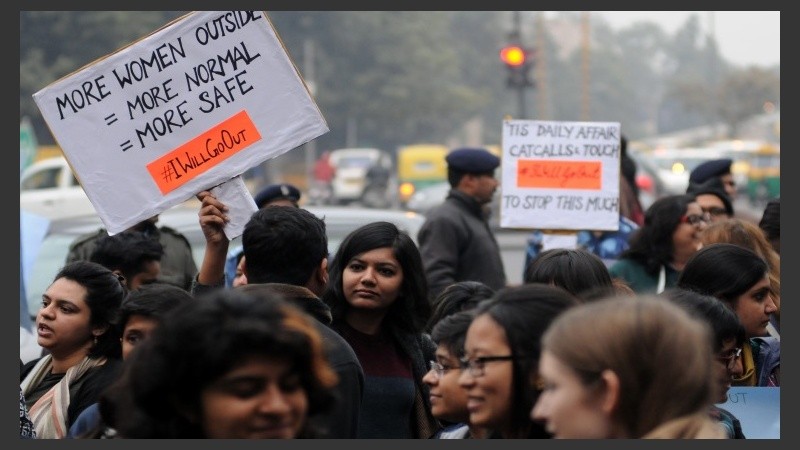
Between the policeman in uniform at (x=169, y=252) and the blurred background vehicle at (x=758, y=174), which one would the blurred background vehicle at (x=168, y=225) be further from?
the blurred background vehicle at (x=758, y=174)

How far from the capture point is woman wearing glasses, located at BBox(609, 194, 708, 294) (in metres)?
7.25

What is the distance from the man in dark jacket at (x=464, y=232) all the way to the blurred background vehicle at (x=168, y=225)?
874 millimetres

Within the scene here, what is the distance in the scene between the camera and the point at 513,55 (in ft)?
67.3

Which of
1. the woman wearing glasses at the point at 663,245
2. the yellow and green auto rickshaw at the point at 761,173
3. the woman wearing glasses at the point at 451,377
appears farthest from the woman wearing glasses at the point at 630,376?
the yellow and green auto rickshaw at the point at 761,173

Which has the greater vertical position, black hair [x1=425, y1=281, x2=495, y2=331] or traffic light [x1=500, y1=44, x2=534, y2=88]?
traffic light [x1=500, y1=44, x2=534, y2=88]

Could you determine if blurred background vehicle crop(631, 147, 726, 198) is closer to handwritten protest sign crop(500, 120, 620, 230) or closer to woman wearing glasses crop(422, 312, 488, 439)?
handwritten protest sign crop(500, 120, 620, 230)

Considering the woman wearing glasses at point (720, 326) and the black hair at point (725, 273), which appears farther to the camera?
the black hair at point (725, 273)

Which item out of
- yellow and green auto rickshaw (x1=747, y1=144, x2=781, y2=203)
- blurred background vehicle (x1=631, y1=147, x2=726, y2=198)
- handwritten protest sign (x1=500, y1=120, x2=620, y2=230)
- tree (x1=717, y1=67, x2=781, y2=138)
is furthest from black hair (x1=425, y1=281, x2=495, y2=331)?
tree (x1=717, y1=67, x2=781, y2=138)

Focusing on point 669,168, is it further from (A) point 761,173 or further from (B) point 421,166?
(B) point 421,166

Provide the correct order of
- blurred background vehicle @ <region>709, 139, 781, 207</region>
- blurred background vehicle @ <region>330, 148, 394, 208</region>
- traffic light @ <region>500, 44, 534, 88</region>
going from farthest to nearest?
blurred background vehicle @ <region>709, 139, 781, 207</region>, blurred background vehicle @ <region>330, 148, 394, 208</region>, traffic light @ <region>500, 44, 534, 88</region>

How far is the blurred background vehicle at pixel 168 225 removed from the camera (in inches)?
355

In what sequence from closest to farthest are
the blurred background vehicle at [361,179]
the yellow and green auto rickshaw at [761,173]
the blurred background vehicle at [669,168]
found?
the blurred background vehicle at [669,168]
the blurred background vehicle at [361,179]
the yellow and green auto rickshaw at [761,173]

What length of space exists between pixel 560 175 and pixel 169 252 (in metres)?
2.73

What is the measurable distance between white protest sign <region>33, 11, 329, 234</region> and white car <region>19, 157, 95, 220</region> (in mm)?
13366
